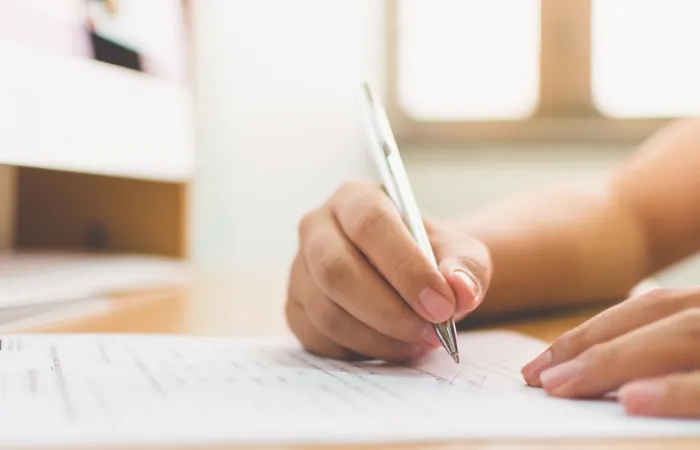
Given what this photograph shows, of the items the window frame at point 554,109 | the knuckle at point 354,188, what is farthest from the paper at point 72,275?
the window frame at point 554,109

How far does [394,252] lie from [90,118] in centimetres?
58

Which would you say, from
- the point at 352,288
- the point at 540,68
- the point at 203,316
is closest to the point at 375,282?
the point at 352,288

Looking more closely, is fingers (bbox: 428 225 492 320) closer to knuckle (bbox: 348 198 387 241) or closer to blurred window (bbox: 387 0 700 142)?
knuckle (bbox: 348 198 387 241)

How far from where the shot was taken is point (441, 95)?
1877mm

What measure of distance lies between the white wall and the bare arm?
2.93 feet

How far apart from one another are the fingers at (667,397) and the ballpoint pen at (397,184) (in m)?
0.12

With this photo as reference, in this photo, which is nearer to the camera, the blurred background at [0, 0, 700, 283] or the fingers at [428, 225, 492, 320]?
the fingers at [428, 225, 492, 320]

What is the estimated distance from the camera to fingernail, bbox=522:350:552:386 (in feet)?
1.30

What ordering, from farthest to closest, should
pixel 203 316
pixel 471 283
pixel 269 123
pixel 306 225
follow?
1. pixel 269 123
2. pixel 203 316
3. pixel 306 225
4. pixel 471 283

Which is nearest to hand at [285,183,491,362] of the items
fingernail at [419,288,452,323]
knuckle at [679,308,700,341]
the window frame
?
fingernail at [419,288,452,323]

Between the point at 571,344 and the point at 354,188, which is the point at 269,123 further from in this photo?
the point at 571,344

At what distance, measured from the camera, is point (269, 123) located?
173 centimetres

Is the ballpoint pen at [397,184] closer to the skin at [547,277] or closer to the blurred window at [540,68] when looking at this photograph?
the skin at [547,277]

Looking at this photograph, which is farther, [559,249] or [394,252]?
[559,249]
